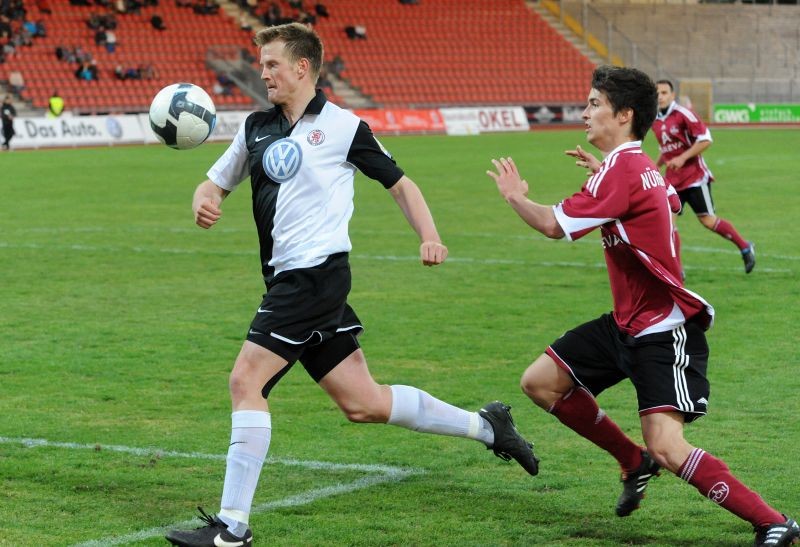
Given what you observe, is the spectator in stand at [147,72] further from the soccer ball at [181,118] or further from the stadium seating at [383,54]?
the soccer ball at [181,118]

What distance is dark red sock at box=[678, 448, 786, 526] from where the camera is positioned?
4.90 metres

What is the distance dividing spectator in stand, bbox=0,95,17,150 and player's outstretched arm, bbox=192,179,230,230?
31.0 m

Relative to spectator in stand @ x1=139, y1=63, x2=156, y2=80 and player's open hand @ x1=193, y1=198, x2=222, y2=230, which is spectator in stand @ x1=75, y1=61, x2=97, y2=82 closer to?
spectator in stand @ x1=139, y1=63, x2=156, y2=80

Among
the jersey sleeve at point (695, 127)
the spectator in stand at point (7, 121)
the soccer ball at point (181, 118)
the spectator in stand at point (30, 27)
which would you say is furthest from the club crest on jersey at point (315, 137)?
the spectator in stand at point (30, 27)

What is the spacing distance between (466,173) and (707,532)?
867 inches

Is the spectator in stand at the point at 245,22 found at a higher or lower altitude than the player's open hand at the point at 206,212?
lower

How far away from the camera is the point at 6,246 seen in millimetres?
16062

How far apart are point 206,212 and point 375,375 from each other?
11.2ft

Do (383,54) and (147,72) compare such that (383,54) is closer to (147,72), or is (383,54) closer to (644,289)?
(147,72)

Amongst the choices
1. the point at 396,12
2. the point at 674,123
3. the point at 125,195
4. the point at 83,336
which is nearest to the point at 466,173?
the point at 125,195

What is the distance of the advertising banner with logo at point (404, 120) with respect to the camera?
143ft

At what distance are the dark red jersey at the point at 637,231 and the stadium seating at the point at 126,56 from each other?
119ft

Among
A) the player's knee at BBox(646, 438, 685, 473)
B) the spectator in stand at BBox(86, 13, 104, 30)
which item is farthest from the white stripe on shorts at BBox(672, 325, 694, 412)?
the spectator in stand at BBox(86, 13, 104, 30)

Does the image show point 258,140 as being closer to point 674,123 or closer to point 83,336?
point 83,336
